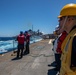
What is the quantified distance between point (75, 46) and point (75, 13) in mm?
428

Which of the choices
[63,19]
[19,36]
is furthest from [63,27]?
[19,36]

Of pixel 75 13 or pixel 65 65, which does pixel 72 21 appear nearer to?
pixel 75 13

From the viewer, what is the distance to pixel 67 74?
236 centimetres

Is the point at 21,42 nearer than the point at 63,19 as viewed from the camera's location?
No

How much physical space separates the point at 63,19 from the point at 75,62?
56 cm

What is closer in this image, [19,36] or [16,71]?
[16,71]

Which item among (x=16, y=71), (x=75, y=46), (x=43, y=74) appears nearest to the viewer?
(x=75, y=46)

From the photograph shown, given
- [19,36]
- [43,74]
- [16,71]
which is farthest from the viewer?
[19,36]

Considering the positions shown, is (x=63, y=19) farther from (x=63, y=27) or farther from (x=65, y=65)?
(x=65, y=65)

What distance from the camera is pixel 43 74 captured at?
9.45 m

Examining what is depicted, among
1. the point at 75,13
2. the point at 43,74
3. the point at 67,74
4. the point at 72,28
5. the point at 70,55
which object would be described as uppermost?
the point at 75,13

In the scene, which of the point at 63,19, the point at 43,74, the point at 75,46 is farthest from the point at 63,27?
the point at 43,74

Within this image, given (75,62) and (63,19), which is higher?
(63,19)

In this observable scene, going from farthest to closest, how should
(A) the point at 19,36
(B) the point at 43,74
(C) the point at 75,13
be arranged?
(A) the point at 19,36
(B) the point at 43,74
(C) the point at 75,13
